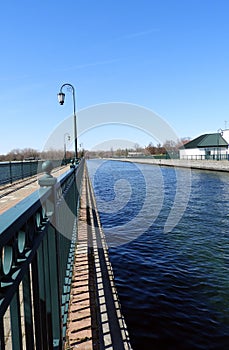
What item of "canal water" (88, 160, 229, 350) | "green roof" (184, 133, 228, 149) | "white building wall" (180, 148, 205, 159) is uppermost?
"green roof" (184, 133, 228, 149)

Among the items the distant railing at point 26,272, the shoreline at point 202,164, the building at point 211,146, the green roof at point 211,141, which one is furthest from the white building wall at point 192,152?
the distant railing at point 26,272

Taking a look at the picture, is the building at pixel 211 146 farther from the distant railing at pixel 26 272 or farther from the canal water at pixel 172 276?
the distant railing at pixel 26 272

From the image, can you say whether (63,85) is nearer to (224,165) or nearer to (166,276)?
(166,276)

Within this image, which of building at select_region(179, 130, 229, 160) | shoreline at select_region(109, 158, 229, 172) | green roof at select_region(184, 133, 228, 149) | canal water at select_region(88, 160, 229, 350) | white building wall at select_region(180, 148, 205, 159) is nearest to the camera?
canal water at select_region(88, 160, 229, 350)

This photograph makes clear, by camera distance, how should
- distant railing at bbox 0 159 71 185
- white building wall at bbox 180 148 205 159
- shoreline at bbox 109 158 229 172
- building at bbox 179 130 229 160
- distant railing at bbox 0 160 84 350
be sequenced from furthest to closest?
white building wall at bbox 180 148 205 159
building at bbox 179 130 229 160
shoreline at bbox 109 158 229 172
distant railing at bbox 0 159 71 185
distant railing at bbox 0 160 84 350

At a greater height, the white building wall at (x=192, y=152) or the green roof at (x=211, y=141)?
the green roof at (x=211, y=141)

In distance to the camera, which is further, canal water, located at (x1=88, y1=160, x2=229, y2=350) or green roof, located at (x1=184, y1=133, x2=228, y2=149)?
green roof, located at (x1=184, y1=133, x2=228, y2=149)

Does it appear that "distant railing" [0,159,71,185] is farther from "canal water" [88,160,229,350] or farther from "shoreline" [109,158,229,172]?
"shoreline" [109,158,229,172]

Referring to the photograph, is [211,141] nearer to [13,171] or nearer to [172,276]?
[13,171]

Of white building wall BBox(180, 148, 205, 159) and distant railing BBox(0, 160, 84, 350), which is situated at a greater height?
white building wall BBox(180, 148, 205, 159)

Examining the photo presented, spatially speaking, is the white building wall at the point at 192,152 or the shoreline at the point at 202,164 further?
the white building wall at the point at 192,152

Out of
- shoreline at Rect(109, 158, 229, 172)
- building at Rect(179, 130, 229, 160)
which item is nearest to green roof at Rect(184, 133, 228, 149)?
building at Rect(179, 130, 229, 160)

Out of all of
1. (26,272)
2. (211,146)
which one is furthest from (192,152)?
(26,272)

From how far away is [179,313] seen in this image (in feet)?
16.3
